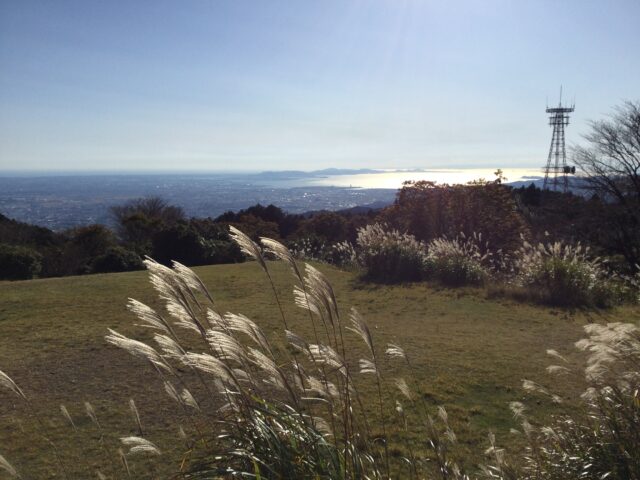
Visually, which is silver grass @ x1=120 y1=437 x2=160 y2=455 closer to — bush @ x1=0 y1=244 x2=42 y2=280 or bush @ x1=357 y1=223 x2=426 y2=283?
bush @ x1=357 y1=223 x2=426 y2=283

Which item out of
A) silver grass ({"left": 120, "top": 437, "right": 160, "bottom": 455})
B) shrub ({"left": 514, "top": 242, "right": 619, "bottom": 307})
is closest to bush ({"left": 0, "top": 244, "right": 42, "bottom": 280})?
shrub ({"left": 514, "top": 242, "right": 619, "bottom": 307})

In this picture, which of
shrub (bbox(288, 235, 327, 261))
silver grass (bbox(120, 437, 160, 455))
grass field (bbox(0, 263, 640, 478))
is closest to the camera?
silver grass (bbox(120, 437, 160, 455))

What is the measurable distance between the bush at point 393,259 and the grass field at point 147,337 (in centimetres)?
92

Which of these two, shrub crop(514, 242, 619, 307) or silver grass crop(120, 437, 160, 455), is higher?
silver grass crop(120, 437, 160, 455)

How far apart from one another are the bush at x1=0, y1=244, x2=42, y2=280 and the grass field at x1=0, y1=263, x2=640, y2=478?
4436 mm

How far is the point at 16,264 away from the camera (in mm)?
13234

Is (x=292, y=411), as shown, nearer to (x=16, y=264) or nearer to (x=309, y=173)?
(x=16, y=264)

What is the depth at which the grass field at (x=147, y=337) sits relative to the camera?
11.9 ft

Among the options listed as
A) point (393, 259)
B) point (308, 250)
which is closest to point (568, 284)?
point (393, 259)

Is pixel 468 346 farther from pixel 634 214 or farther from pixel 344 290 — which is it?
pixel 634 214

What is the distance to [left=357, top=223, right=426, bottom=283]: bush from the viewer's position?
11118 mm

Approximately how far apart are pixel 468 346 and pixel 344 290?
162 inches

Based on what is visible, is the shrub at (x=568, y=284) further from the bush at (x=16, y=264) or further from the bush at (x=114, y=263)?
the bush at (x=16, y=264)

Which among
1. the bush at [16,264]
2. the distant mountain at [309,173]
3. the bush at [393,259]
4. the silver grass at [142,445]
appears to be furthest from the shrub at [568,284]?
the distant mountain at [309,173]
